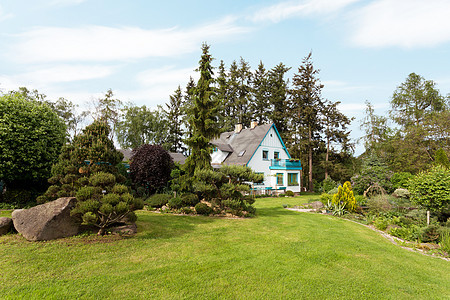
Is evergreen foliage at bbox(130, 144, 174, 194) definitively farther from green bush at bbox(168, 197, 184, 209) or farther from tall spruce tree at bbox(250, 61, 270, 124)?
tall spruce tree at bbox(250, 61, 270, 124)

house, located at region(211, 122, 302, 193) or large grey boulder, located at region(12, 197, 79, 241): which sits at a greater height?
house, located at region(211, 122, 302, 193)

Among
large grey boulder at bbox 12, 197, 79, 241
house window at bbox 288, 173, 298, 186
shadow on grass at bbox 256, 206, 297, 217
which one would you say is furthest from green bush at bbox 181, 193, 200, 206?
house window at bbox 288, 173, 298, 186

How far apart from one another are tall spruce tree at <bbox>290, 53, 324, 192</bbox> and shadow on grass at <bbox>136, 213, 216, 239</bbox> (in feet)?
81.6

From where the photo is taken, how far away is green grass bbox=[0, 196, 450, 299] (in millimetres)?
4098

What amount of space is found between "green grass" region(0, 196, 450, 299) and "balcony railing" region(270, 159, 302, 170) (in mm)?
18757

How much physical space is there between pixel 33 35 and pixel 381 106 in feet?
122

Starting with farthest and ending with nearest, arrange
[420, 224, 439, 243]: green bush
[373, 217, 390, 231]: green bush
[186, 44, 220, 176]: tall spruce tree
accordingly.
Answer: [186, 44, 220, 176]: tall spruce tree → [373, 217, 390, 231]: green bush → [420, 224, 439, 243]: green bush

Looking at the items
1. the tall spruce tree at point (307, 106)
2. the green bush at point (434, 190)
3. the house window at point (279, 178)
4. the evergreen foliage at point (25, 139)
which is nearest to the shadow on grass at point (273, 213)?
the green bush at point (434, 190)

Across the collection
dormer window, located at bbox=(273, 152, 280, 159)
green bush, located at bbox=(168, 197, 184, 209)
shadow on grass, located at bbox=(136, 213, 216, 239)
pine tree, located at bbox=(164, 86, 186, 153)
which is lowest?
shadow on grass, located at bbox=(136, 213, 216, 239)

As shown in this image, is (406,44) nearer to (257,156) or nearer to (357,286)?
(357,286)

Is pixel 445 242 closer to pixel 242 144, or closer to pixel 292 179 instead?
pixel 292 179

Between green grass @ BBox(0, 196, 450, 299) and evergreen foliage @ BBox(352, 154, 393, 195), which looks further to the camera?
evergreen foliage @ BBox(352, 154, 393, 195)

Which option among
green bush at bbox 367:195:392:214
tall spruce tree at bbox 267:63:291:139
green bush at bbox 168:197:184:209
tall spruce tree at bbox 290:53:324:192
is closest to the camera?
green bush at bbox 168:197:184:209

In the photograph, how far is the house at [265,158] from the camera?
2522 centimetres
